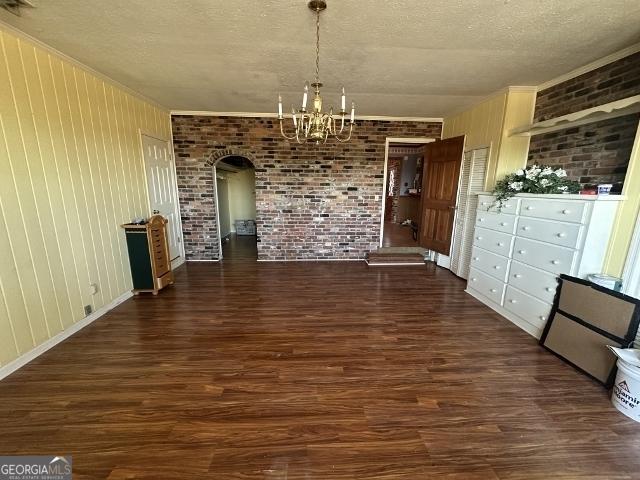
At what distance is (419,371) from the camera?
219cm

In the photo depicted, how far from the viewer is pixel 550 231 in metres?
2.56

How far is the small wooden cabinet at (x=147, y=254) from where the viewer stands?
11.4ft

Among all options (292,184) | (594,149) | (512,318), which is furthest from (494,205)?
(292,184)

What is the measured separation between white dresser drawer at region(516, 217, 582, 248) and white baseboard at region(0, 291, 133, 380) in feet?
15.8

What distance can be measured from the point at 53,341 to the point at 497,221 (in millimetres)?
4873

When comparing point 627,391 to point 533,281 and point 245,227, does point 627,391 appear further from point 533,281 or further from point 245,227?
point 245,227

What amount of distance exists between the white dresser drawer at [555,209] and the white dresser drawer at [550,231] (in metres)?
0.05

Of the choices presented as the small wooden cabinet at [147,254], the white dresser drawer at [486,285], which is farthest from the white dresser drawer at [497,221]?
the small wooden cabinet at [147,254]

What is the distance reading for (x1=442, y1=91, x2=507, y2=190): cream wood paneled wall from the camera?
3.55 meters

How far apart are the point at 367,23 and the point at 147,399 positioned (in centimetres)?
321

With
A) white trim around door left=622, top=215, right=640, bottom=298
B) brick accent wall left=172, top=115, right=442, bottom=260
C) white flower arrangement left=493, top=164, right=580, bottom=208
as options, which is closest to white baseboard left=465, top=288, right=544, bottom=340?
white trim around door left=622, top=215, right=640, bottom=298

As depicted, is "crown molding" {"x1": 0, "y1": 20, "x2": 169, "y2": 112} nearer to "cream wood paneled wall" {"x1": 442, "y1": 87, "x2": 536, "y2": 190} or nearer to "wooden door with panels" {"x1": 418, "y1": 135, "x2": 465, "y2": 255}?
"wooden door with panels" {"x1": 418, "y1": 135, "x2": 465, "y2": 255}

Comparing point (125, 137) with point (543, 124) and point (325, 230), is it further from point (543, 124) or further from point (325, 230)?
point (543, 124)

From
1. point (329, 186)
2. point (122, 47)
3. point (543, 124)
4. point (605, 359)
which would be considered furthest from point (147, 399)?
point (543, 124)
